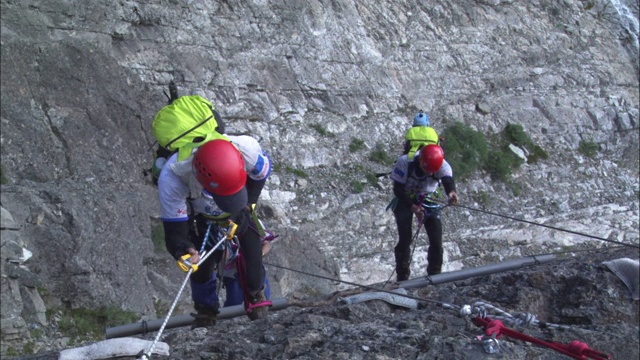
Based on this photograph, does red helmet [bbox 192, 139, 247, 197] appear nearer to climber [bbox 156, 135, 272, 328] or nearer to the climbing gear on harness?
climber [bbox 156, 135, 272, 328]

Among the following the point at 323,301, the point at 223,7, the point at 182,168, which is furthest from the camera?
the point at 223,7

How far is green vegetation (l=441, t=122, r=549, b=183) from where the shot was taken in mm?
13773

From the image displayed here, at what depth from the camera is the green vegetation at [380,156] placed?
1285 cm

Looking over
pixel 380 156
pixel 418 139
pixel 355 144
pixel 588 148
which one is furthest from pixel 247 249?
pixel 588 148

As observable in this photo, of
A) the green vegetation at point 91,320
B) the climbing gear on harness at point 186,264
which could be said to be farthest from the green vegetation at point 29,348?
the climbing gear on harness at point 186,264

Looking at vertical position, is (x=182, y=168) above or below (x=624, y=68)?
above

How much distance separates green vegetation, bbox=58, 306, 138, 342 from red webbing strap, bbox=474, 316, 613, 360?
472 centimetres

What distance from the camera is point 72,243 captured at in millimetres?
8406

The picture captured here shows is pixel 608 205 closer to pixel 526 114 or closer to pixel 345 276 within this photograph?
pixel 526 114

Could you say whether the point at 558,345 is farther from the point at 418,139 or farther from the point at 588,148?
the point at 588,148

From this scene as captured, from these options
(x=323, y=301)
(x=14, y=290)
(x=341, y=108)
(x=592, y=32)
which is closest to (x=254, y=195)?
(x=323, y=301)

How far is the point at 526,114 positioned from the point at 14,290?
433 inches

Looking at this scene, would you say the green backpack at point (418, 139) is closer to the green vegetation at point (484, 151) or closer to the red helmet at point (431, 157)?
the red helmet at point (431, 157)

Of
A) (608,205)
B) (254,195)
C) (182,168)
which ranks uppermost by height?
(182,168)
